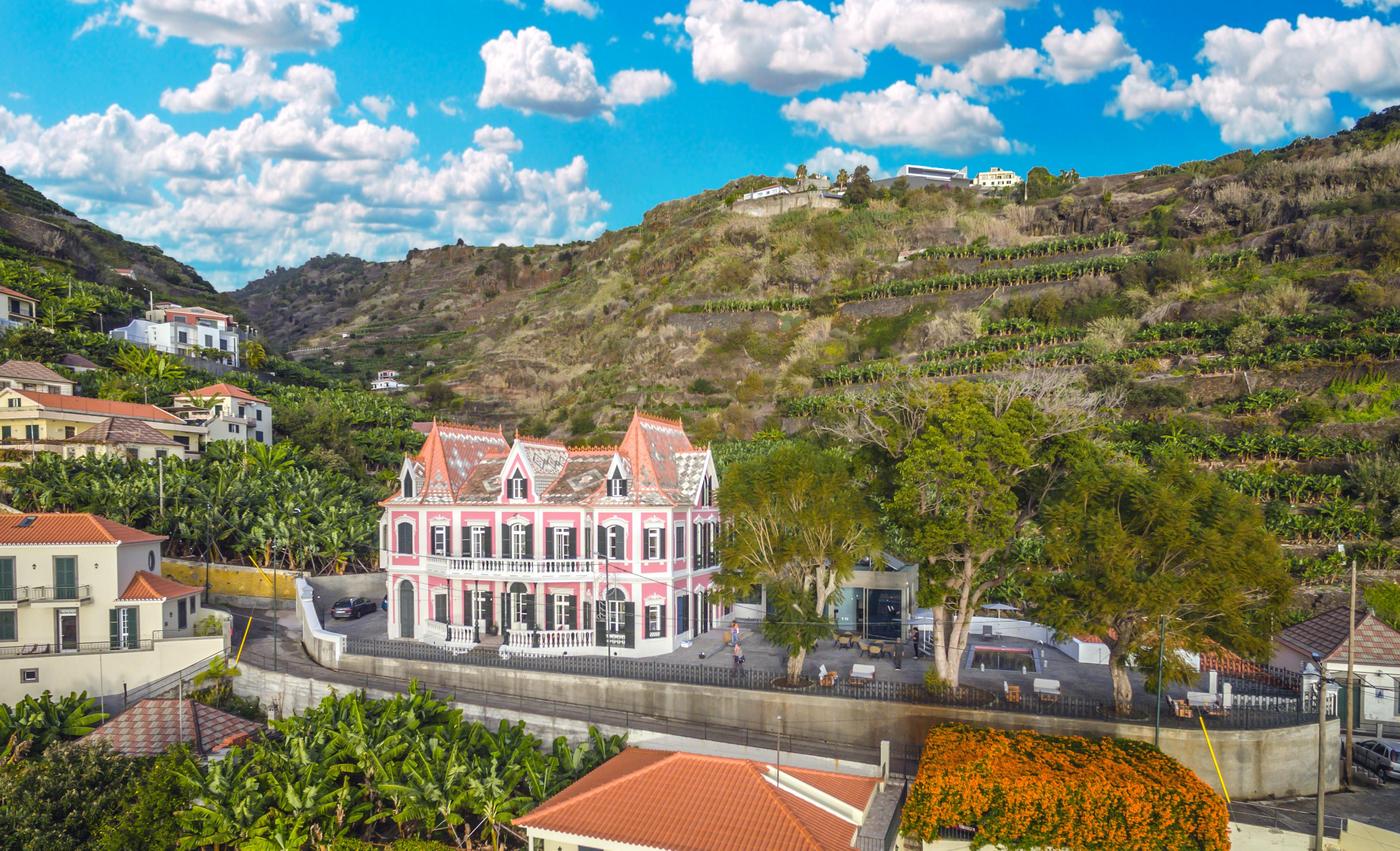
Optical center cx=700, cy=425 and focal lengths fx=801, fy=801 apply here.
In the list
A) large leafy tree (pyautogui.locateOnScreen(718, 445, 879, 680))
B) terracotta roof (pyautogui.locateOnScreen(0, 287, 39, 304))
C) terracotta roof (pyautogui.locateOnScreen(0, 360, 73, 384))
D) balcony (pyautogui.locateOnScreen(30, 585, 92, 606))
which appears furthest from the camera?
terracotta roof (pyautogui.locateOnScreen(0, 287, 39, 304))

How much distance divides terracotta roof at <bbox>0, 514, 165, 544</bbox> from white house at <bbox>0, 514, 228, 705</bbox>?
0.04m

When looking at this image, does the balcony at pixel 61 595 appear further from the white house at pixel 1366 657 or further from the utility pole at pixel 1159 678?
the white house at pixel 1366 657

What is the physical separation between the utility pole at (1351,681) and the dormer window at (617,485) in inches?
900

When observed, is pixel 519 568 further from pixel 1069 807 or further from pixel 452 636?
pixel 1069 807

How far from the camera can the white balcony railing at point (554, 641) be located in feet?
99.6

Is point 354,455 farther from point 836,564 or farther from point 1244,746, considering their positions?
point 1244,746

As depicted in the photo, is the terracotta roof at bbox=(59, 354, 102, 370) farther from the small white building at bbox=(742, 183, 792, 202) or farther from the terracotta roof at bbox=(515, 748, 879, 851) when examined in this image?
the small white building at bbox=(742, 183, 792, 202)

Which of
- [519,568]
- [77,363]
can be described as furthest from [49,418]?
[519,568]

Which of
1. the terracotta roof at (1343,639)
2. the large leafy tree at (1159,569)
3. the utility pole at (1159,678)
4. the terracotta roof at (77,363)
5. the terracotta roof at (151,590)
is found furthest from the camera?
the terracotta roof at (77,363)

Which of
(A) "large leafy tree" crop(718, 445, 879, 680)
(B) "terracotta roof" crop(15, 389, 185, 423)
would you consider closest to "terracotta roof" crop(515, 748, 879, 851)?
(A) "large leafy tree" crop(718, 445, 879, 680)

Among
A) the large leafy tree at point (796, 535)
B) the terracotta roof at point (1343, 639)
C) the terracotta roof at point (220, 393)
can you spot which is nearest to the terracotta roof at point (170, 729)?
the large leafy tree at point (796, 535)

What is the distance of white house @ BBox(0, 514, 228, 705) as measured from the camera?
30.4m

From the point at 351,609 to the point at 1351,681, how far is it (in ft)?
129

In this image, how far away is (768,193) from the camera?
116m
